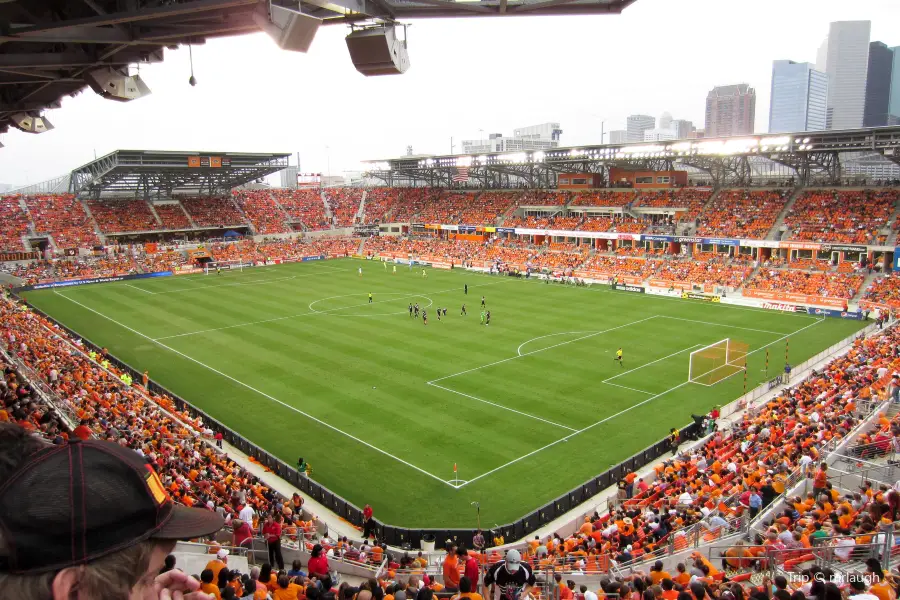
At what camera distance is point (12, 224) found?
70.2 metres

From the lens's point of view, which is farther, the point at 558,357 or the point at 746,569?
the point at 558,357

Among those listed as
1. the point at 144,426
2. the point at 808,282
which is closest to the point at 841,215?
the point at 808,282

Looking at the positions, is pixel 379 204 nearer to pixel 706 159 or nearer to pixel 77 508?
pixel 706 159

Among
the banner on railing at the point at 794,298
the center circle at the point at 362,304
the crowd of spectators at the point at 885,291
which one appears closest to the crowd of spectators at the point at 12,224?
the center circle at the point at 362,304

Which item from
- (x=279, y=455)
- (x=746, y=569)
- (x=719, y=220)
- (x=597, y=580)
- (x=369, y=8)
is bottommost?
(x=279, y=455)

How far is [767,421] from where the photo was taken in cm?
Answer: 2223

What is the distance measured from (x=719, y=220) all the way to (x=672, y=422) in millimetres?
40800

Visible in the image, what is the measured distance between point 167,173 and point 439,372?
61.2m

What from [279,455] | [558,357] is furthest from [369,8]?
[558,357]

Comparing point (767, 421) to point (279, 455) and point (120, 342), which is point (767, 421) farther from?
point (120, 342)

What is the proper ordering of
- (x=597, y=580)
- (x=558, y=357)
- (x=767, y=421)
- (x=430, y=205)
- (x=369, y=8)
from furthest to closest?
(x=430, y=205) → (x=558, y=357) → (x=767, y=421) → (x=597, y=580) → (x=369, y=8)

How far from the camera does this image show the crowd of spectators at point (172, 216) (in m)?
81.2

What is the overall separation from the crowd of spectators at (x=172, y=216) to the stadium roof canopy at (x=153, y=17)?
74895mm

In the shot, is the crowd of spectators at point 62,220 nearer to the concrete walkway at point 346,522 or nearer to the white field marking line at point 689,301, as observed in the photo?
the white field marking line at point 689,301
